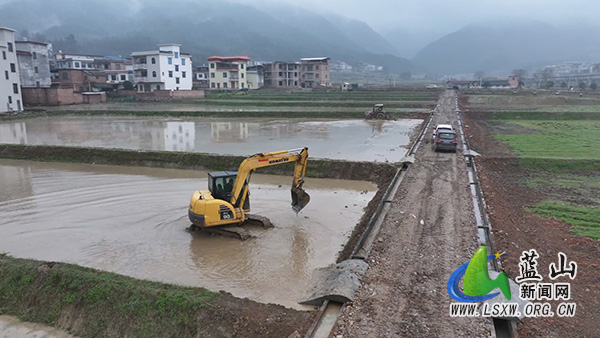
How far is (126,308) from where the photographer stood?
8844 millimetres

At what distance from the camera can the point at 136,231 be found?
1398 cm

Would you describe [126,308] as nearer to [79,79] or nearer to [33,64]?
[33,64]

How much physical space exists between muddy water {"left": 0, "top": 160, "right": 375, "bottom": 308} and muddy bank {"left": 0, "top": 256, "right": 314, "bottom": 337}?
4.17 ft

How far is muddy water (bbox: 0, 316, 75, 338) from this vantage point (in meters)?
8.72

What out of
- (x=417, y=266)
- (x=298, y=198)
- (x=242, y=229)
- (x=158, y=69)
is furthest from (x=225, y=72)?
(x=417, y=266)

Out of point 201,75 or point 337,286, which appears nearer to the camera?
point 337,286

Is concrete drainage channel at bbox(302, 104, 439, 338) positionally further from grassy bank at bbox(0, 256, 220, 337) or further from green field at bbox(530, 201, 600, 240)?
green field at bbox(530, 201, 600, 240)

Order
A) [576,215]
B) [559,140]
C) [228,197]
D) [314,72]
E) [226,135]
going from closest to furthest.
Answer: [228,197] < [576,215] < [559,140] < [226,135] < [314,72]

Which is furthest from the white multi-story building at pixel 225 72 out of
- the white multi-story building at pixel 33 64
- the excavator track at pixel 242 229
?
the excavator track at pixel 242 229

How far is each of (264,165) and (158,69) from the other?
230ft

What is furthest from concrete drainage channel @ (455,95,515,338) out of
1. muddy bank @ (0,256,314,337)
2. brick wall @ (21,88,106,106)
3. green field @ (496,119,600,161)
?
brick wall @ (21,88,106,106)

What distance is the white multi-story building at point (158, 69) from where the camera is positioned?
76188 mm

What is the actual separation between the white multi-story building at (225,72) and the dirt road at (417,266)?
266 feet

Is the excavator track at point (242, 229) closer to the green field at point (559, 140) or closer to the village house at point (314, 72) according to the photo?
the green field at point (559, 140)
